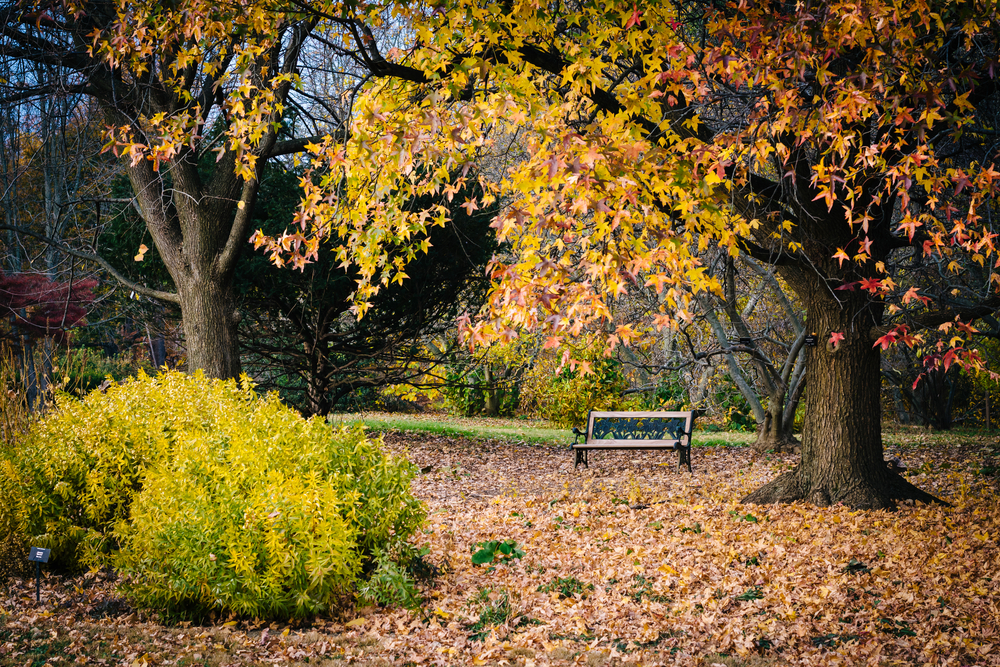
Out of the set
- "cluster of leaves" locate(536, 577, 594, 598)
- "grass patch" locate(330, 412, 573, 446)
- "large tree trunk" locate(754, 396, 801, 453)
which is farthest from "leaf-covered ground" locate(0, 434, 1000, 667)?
"grass patch" locate(330, 412, 573, 446)

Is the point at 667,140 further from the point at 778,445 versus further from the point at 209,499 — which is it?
the point at 778,445

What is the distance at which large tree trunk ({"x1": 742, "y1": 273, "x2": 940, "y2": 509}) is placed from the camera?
630 centimetres

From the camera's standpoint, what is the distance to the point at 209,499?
395cm

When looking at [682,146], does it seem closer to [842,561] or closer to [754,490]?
[842,561]

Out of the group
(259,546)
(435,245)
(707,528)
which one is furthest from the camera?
(435,245)

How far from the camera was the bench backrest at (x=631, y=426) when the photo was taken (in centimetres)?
906

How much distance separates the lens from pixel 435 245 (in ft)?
30.7

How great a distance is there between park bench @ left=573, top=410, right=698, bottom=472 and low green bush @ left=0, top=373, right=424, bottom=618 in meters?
4.44

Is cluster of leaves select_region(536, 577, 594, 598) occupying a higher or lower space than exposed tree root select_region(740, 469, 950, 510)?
lower

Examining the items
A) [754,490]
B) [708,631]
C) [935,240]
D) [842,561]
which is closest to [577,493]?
[754,490]

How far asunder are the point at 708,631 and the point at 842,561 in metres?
1.47

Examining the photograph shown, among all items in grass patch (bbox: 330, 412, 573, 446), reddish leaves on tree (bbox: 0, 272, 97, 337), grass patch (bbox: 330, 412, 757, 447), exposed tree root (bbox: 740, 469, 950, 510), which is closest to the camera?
exposed tree root (bbox: 740, 469, 950, 510)

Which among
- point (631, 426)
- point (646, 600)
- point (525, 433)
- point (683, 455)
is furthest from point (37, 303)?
point (646, 600)

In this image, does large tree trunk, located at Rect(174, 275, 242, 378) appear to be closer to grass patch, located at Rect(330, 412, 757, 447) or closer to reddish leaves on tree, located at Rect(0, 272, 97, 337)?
grass patch, located at Rect(330, 412, 757, 447)
